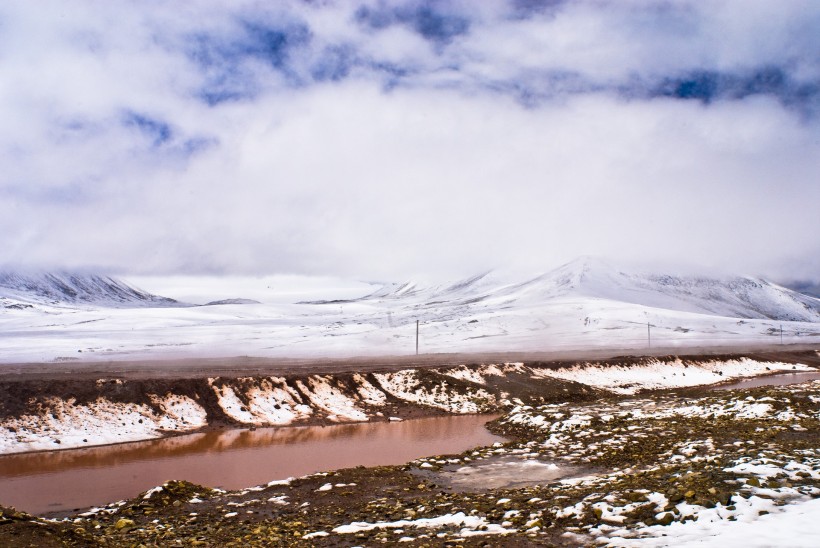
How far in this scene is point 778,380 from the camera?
64125mm

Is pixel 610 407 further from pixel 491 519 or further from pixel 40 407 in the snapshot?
pixel 40 407

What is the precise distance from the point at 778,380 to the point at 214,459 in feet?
205

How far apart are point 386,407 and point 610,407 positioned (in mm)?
14935

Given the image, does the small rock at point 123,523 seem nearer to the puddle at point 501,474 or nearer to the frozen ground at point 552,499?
the frozen ground at point 552,499

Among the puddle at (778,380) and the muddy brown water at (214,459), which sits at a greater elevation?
the muddy brown water at (214,459)

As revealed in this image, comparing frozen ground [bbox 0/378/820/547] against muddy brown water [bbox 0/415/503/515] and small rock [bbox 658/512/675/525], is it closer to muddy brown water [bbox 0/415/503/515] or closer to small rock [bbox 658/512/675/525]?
small rock [bbox 658/512/675/525]

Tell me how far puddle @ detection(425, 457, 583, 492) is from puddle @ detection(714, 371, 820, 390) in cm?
4305

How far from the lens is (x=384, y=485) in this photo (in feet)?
65.3

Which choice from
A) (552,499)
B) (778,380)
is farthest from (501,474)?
(778,380)

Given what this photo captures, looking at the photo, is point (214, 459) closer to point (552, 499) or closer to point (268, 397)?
point (268, 397)

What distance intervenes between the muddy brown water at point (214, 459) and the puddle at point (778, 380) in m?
38.2

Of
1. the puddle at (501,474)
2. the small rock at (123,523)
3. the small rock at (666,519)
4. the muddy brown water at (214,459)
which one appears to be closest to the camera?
the small rock at (666,519)

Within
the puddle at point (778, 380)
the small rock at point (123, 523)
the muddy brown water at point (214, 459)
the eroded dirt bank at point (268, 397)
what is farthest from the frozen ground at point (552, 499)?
the puddle at point (778, 380)

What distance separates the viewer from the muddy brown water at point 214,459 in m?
22.5
